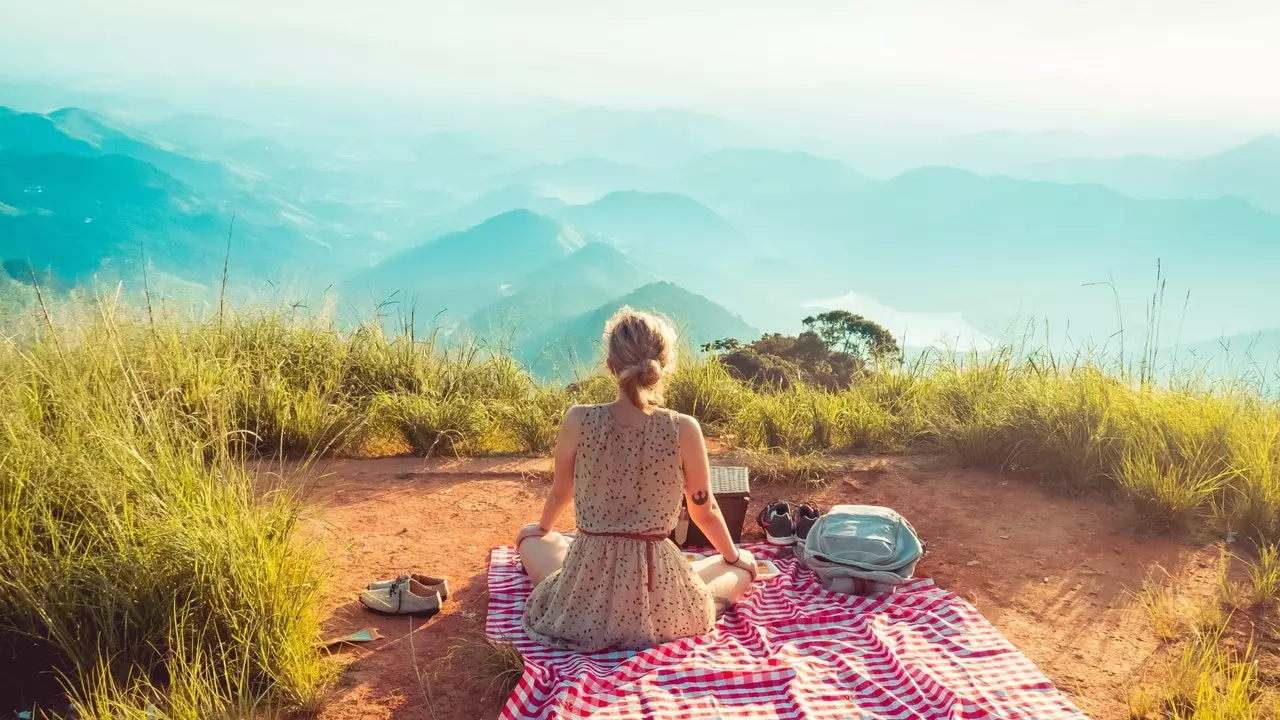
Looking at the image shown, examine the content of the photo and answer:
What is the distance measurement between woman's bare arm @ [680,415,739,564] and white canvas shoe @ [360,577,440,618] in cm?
132

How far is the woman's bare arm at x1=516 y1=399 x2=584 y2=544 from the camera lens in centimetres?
346

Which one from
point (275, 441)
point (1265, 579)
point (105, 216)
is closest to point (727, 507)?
point (1265, 579)

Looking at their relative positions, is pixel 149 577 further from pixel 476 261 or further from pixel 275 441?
pixel 476 261

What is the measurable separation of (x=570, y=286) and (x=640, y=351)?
442 ft

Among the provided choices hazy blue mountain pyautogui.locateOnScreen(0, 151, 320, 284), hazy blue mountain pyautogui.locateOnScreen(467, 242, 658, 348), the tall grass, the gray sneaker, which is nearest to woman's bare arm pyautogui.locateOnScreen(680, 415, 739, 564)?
the gray sneaker

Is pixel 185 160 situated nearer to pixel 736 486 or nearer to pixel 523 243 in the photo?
pixel 523 243

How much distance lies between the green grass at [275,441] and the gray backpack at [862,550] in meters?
1.36

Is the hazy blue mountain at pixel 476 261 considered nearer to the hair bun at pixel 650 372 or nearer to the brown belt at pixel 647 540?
the brown belt at pixel 647 540

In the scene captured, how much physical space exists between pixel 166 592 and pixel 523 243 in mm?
168633

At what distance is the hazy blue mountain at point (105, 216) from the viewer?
10662cm

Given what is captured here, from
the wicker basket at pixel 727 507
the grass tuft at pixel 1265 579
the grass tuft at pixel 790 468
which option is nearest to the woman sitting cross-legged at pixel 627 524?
the wicker basket at pixel 727 507

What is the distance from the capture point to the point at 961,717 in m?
2.95

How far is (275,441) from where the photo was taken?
6.05 m

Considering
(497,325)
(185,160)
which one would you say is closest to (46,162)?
(185,160)
